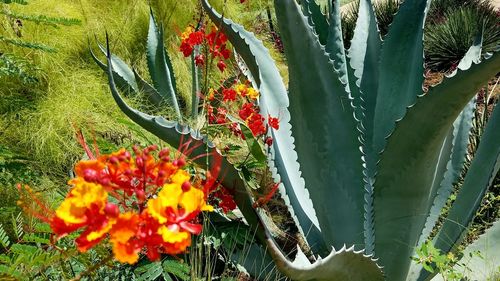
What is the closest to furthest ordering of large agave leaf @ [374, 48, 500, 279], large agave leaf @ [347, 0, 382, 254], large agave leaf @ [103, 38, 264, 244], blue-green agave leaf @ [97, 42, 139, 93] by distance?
large agave leaf @ [374, 48, 500, 279]
large agave leaf @ [103, 38, 264, 244]
large agave leaf @ [347, 0, 382, 254]
blue-green agave leaf @ [97, 42, 139, 93]

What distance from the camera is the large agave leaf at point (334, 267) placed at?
151 centimetres

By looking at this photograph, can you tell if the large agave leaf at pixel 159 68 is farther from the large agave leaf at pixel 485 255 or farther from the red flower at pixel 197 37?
the large agave leaf at pixel 485 255

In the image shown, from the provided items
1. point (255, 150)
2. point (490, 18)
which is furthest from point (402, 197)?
point (490, 18)

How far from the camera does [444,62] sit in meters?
5.28

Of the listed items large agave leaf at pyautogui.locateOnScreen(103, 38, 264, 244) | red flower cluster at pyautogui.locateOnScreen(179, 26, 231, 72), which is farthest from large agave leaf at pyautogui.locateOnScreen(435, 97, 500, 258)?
red flower cluster at pyautogui.locateOnScreen(179, 26, 231, 72)

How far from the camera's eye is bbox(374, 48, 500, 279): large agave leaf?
1.45m

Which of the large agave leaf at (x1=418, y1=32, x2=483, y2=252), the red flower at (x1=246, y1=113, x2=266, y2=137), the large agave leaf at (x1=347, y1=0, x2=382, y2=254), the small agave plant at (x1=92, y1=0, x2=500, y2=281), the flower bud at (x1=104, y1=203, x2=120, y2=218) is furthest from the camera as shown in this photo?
the red flower at (x1=246, y1=113, x2=266, y2=137)

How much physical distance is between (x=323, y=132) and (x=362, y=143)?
0.14m

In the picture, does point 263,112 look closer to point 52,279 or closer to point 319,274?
point 319,274

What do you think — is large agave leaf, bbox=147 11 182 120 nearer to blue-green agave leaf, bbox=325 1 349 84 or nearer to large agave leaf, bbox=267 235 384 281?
blue-green agave leaf, bbox=325 1 349 84

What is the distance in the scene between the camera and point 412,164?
167cm

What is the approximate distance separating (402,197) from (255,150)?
2.36ft

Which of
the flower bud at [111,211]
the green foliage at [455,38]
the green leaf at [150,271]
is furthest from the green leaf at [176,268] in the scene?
the green foliage at [455,38]

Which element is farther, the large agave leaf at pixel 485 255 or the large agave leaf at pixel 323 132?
the large agave leaf at pixel 485 255
